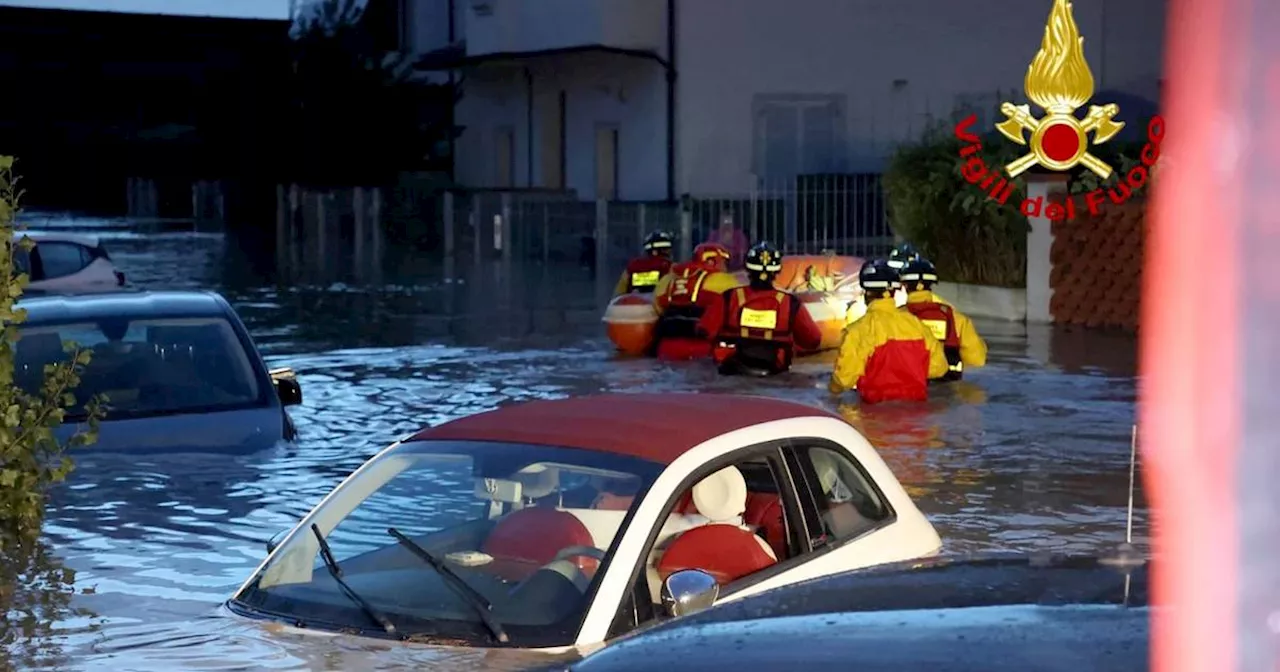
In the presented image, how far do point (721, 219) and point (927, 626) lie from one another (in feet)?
92.4

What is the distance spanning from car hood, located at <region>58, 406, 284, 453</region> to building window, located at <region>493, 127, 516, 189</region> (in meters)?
31.1

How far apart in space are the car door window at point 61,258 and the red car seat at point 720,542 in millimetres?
13976

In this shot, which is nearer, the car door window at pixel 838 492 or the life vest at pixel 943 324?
the car door window at pixel 838 492

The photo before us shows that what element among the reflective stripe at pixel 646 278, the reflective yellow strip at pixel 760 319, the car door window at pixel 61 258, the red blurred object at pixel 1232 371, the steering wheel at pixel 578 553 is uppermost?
the red blurred object at pixel 1232 371

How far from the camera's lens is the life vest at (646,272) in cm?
1959

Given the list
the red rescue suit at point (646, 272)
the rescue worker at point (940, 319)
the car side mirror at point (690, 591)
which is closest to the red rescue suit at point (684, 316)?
the red rescue suit at point (646, 272)

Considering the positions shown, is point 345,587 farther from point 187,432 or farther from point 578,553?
point 187,432

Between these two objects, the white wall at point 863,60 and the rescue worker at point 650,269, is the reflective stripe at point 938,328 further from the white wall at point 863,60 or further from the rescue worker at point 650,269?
the white wall at point 863,60

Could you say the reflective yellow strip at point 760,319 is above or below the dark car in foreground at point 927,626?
below

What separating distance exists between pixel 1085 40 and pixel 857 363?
2435 cm

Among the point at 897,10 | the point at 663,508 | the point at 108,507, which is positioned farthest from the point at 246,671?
the point at 897,10

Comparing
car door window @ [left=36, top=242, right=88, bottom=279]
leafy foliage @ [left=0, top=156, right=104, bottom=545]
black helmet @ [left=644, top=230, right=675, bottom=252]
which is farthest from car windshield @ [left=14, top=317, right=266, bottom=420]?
black helmet @ [left=644, top=230, right=675, bottom=252]

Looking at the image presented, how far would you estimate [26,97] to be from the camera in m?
63.9

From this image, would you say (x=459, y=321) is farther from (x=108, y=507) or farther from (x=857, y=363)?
(x=108, y=507)
